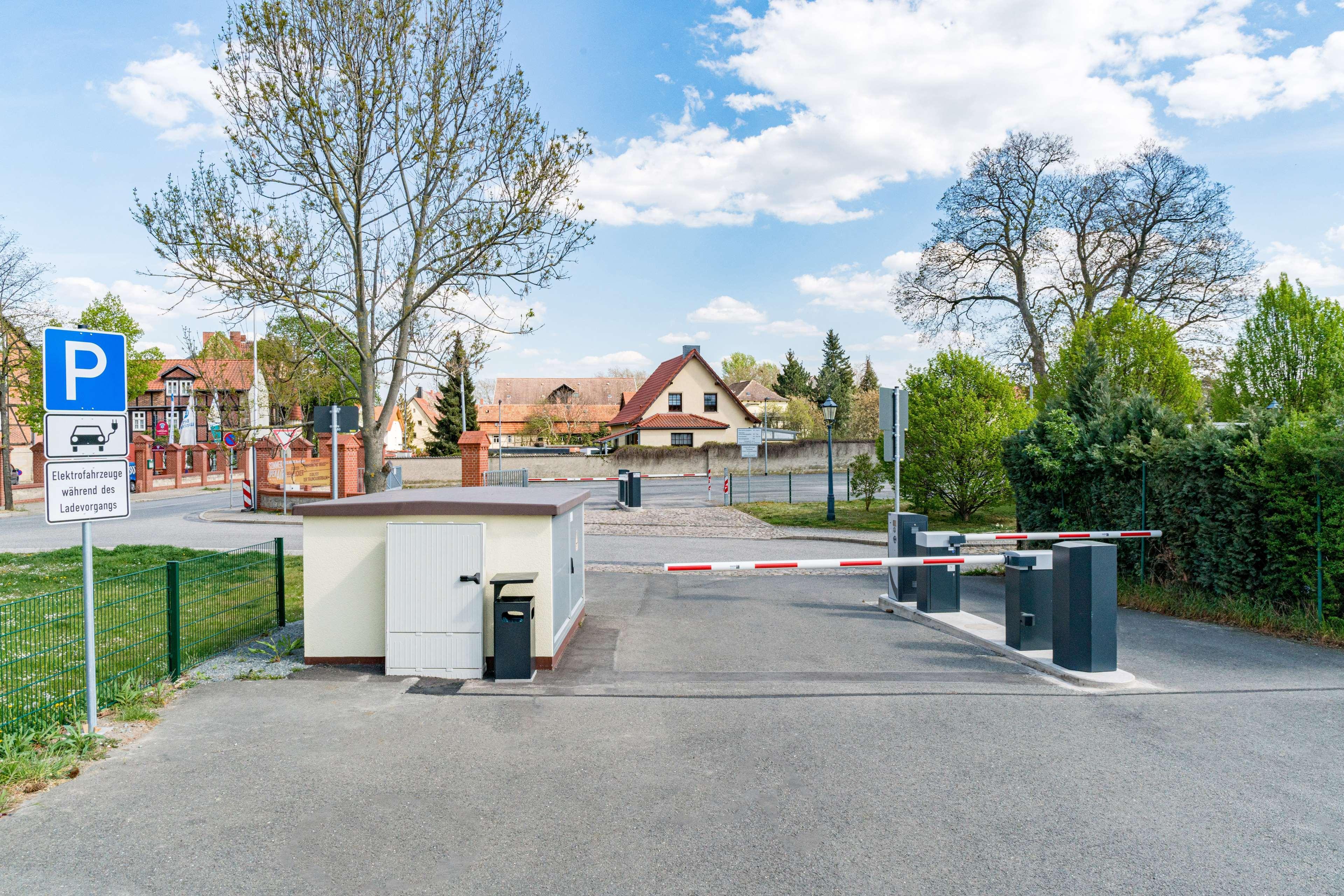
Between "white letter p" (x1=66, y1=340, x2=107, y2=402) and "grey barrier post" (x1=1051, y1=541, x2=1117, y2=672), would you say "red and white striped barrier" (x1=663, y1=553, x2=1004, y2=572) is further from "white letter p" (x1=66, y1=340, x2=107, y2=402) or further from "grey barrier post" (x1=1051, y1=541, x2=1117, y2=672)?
"white letter p" (x1=66, y1=340, x2=107, y2=402)

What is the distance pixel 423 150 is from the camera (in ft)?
46.4

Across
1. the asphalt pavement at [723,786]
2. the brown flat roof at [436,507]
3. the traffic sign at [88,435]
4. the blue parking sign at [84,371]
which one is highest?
the blue parking sign at [84,371]

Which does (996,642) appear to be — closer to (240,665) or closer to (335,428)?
(240,665)

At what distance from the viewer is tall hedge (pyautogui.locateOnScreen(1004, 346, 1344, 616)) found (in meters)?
8.54

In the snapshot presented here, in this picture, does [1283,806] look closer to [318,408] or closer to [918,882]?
[918,882]

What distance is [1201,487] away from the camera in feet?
32.0

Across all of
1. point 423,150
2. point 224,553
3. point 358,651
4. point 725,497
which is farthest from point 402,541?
point 725,497

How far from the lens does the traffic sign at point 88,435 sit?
17.3 ft

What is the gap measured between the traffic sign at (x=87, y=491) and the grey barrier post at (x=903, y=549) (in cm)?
795

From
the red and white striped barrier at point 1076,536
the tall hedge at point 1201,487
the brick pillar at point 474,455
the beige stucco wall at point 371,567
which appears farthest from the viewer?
the brick pillar at point 474,455

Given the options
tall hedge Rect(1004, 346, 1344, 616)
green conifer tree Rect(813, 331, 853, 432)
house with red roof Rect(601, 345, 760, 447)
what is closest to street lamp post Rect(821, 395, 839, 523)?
tall hedge Rect(1004, 346, 1344, 616)

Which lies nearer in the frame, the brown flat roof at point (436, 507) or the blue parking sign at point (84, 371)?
the blue parking sign at point (84, 371)

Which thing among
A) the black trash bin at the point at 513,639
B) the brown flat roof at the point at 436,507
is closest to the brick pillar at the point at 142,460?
the brown flat roof at the point at 436,507

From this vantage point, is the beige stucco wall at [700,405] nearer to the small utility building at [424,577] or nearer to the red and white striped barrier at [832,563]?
the red and white striped barrier at [832,563]
